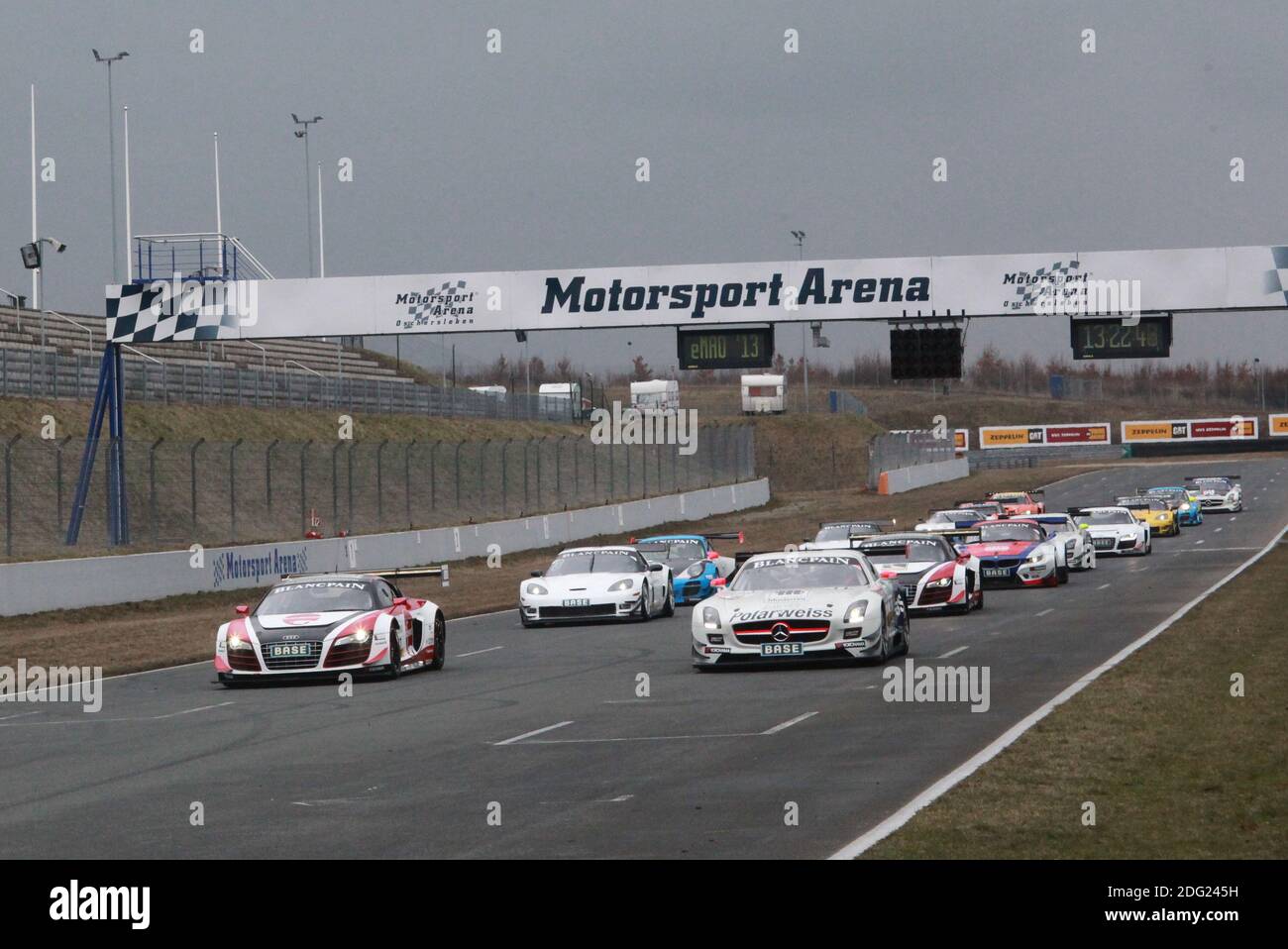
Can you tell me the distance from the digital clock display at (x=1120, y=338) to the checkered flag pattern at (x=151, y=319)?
15.9m

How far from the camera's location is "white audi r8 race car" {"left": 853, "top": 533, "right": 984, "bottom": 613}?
2566 centimetres

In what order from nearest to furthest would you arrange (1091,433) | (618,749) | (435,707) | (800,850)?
(800,850) < (618,749) < (435,707) < (1091,433)

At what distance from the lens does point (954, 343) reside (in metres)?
34.3

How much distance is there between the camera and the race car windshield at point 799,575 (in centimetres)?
1939

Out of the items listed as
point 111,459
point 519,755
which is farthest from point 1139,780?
point 111,459

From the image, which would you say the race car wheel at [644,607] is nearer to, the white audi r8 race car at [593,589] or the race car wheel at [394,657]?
the white audi r8 race car at [593,589]

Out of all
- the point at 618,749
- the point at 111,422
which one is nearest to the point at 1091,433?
the point at 111,422

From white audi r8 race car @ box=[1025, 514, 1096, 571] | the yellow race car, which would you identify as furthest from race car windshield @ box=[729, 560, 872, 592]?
the yellow race car

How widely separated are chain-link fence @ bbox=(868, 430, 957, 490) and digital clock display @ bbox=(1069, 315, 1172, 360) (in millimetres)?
47245

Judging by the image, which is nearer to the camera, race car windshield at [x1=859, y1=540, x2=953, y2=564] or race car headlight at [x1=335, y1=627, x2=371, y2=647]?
race car headlight at [x1=335, y1=627, x2=371, y2=647]

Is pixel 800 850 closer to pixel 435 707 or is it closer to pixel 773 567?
pixel 435 707

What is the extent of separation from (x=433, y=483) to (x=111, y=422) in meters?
14.0

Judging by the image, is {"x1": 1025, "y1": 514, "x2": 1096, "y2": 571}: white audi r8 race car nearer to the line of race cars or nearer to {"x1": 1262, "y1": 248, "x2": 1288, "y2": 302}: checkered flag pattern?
{"x1": 1262, "y1": 248, "x2": 1288, "y2": 302}: checkered flag pattern

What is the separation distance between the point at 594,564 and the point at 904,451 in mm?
62677
